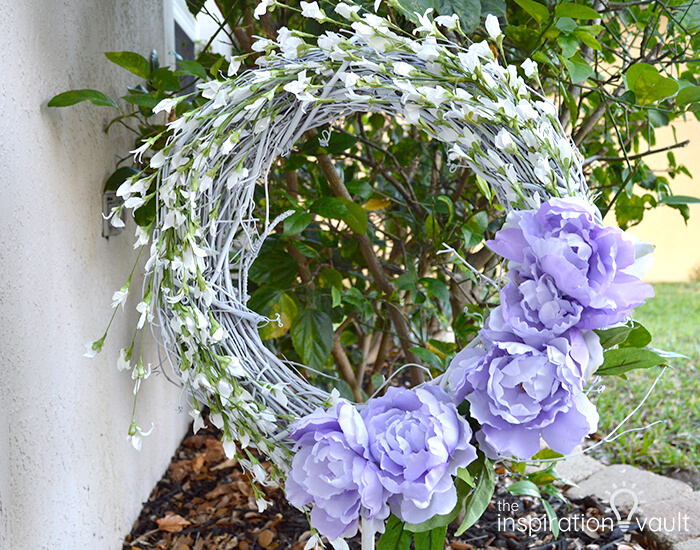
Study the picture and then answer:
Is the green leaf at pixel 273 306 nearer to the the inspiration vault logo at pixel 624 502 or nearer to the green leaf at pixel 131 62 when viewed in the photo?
the green leaf at pixel 131 62

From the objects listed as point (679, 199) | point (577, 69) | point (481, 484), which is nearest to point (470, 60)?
point (577, 69)

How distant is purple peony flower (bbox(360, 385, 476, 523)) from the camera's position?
2.15ft

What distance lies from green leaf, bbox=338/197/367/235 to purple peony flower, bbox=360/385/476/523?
49 cm

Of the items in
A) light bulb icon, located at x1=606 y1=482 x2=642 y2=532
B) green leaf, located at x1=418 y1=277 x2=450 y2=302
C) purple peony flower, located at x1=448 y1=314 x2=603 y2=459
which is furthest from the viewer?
light bulb icon, located at x1=606 y1=482 x2=642 y2=532

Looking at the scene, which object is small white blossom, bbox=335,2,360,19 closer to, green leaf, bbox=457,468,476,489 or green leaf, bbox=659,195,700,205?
green leaf, bbox=457,468,476,489

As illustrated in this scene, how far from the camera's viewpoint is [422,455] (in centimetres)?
66

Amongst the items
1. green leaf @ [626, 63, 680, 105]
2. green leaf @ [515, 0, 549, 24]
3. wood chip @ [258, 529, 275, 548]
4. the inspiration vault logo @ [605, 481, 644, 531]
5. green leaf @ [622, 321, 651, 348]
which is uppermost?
green leaf @ [515, 0, 549, 24]

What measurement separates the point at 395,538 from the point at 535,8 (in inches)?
30.6

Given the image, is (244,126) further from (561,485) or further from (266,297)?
(561,485)

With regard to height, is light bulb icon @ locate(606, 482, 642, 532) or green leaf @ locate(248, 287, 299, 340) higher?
green leaf @ locate(248, 287, 299, 340)

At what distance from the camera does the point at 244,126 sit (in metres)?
0.87

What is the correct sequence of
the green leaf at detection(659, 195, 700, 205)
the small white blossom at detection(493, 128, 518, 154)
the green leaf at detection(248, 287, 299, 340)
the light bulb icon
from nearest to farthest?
the small white blossom at detection(493, 128, 518, 154), the green leaf at detection(659, 195, 700, 205), the green leaf at detection(248, 287, 299, 340), the light bulb icon

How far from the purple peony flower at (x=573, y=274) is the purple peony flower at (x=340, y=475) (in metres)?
0.22

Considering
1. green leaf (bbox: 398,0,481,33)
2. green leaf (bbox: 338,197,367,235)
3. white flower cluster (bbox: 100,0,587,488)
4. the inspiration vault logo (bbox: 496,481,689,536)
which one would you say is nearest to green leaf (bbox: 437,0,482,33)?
green leaf (bbox: 398,0,481,33)
